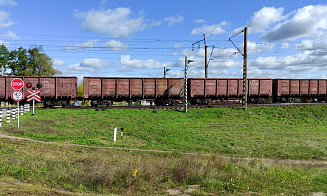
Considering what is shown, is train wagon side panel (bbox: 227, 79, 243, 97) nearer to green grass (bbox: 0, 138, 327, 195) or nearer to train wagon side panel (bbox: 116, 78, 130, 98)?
train wagon side panel (bbox: 116, 78, 130, 98)

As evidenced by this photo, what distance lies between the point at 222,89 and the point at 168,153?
2017cm

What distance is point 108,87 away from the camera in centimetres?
2748

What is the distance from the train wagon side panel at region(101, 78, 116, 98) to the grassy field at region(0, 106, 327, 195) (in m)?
4.22

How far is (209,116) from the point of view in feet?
78.7

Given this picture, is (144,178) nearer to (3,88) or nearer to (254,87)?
(3,88)

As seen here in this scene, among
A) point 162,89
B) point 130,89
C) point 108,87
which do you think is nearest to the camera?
point 108,87

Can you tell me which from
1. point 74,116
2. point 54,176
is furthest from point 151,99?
point 54,176

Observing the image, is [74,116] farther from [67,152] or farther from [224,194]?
[224,194]

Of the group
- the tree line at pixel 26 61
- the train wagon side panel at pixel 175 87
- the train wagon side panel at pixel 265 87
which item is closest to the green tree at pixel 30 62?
the tree line at pixel 26 61

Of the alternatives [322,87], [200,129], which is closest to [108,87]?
[200,129]

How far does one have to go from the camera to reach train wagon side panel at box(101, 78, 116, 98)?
1078 inches

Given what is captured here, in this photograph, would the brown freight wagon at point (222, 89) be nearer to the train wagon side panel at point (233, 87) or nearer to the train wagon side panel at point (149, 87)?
the train wagon side panel at point (233, 87)

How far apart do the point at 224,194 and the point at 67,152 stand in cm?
770

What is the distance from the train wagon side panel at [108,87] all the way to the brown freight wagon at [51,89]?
3.49 m
